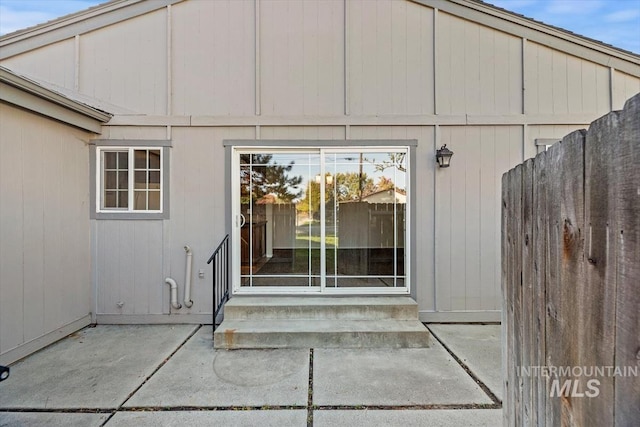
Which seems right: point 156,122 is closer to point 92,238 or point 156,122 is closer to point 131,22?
point 131,22

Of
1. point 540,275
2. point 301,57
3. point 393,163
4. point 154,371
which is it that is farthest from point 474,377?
point 301,57

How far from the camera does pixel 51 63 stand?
4211mm

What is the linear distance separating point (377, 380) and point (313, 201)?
7.86 ft

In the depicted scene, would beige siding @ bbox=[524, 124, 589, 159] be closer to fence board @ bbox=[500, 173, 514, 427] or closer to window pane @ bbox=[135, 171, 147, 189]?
fence board @ bbox=[500, 173, 514, 427]

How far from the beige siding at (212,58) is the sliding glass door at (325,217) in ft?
2.41

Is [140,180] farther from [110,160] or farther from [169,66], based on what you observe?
[169,66]

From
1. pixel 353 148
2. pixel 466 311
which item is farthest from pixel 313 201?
pixel 466 311

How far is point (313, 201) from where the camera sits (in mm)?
4395

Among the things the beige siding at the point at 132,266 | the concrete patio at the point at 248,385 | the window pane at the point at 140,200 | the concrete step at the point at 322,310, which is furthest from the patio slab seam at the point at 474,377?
the window pane at the point at 140,200

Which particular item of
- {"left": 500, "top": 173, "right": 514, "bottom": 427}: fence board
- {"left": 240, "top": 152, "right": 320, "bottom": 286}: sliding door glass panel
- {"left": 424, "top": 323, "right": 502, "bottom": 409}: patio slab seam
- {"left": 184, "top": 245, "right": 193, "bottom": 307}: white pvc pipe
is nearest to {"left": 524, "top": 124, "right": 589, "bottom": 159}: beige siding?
{"left": 424, "top": 323, "right": 502, "bottom": 409}: patio slab seam

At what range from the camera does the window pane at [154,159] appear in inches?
168

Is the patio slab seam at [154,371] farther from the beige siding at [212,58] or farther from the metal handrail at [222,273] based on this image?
the beige siding at [212,58]

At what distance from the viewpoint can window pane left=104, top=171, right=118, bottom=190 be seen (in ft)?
14.0

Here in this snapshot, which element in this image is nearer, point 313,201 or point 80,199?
point 80,199
